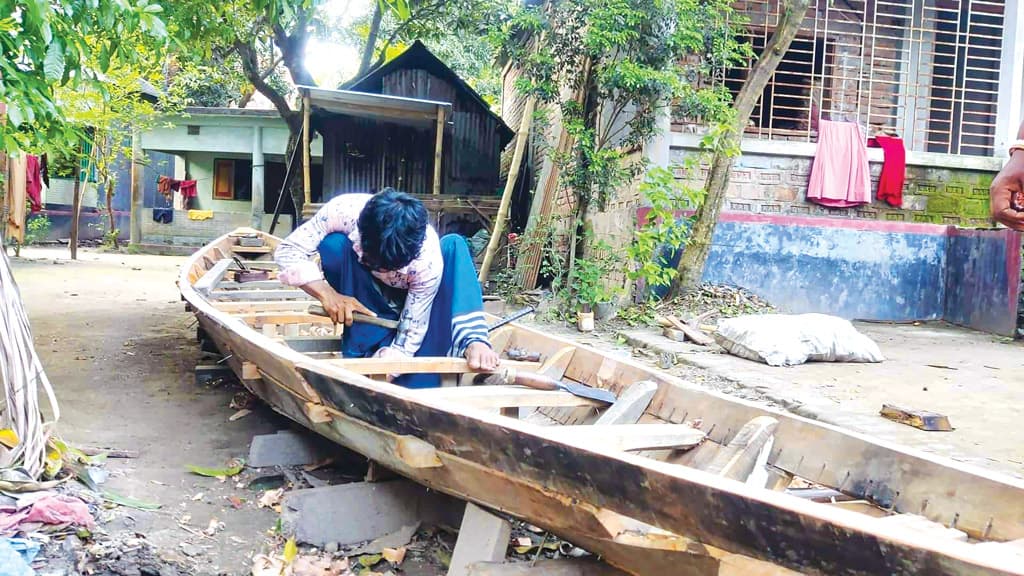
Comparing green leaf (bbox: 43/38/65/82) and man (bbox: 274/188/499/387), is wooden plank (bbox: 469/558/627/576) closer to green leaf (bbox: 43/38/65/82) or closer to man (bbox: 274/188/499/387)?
man (bbox: 274/188/499/387)

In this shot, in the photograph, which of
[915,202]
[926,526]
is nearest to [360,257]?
[926,526]

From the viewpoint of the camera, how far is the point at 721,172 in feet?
23.9

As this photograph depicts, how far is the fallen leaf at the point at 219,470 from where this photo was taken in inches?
130

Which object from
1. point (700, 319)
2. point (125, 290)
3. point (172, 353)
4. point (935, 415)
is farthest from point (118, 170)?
point (935, 415)

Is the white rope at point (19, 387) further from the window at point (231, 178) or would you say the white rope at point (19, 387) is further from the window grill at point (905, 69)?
the window at point (231, 178)

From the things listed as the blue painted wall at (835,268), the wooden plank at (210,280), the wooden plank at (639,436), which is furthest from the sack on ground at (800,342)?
the wooden plank at (210,280)

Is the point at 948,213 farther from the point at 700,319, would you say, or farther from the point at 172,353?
the point at 172,353

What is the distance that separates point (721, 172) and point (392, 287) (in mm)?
4842

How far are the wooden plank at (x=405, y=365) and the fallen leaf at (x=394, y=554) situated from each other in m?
0.63

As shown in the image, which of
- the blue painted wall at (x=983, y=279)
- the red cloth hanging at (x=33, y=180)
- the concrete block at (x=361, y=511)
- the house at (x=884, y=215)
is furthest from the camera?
the red cloth hanging at (x=33, y=180)

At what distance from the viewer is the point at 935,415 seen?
3844 mm

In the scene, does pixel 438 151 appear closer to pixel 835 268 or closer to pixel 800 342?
pixel 835 268

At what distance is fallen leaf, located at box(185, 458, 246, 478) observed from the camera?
3.30m

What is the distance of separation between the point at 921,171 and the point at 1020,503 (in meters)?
8.22
